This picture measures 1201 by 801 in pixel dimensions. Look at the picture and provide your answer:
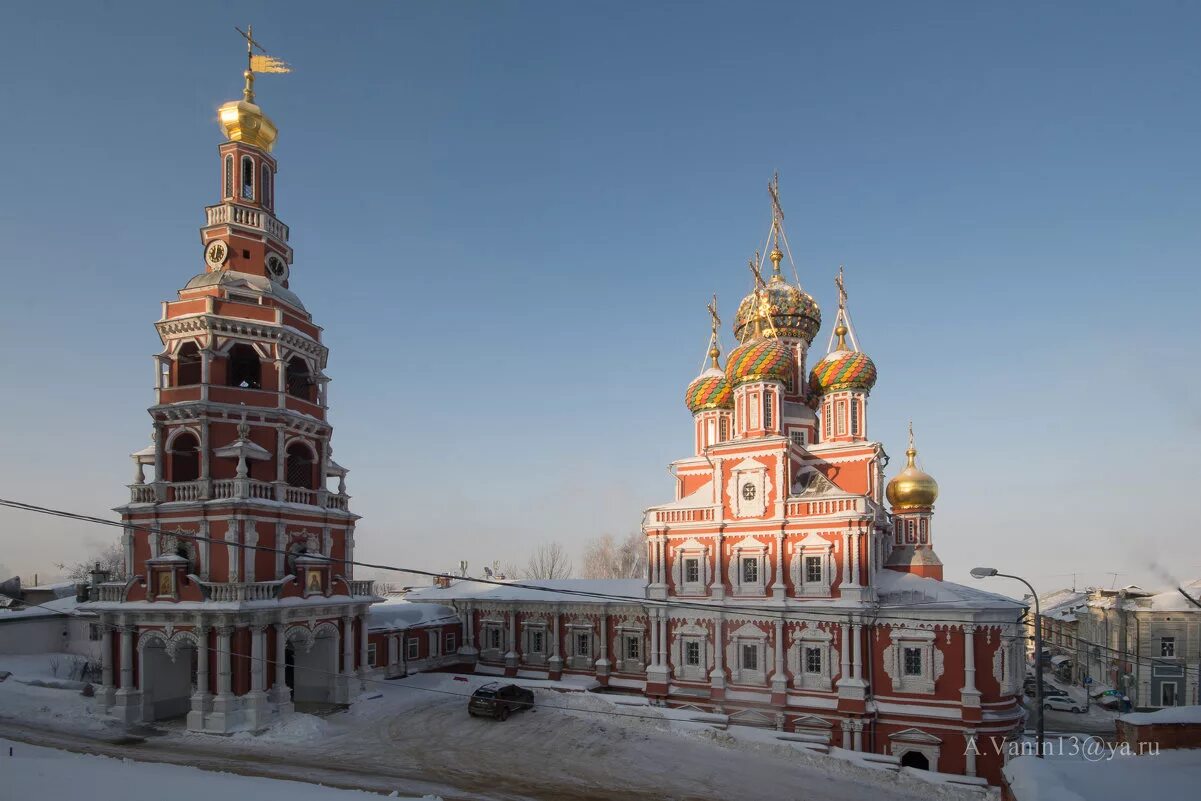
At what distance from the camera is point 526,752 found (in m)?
21.8

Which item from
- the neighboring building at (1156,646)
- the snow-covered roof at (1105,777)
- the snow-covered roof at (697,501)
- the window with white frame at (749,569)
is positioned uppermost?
the snow-covered roof at (697,501)

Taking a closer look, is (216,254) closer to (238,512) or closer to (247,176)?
(247,176)

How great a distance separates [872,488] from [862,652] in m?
7.63

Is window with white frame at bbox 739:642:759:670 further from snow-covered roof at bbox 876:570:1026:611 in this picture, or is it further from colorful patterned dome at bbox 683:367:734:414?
colorful patterned dome at bbox 683:367:734:414

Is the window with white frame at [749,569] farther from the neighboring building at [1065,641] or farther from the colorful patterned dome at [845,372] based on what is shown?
the neighboring building at [1065,641]

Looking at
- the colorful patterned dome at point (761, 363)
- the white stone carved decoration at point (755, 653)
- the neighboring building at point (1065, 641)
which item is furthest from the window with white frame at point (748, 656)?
the neighboring building at point (1065, 641)

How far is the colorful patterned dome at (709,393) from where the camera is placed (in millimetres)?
36250

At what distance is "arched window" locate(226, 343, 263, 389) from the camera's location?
27891 mm

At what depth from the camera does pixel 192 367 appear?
90.4 feet

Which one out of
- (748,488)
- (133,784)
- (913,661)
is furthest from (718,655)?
(133,784)

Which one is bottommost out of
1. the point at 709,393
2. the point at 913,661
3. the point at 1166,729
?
the point at 913,661

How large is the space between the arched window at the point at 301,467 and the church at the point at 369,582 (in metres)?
0.11

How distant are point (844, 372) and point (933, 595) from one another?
10562mm

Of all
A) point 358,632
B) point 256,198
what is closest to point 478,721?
point 358,632
